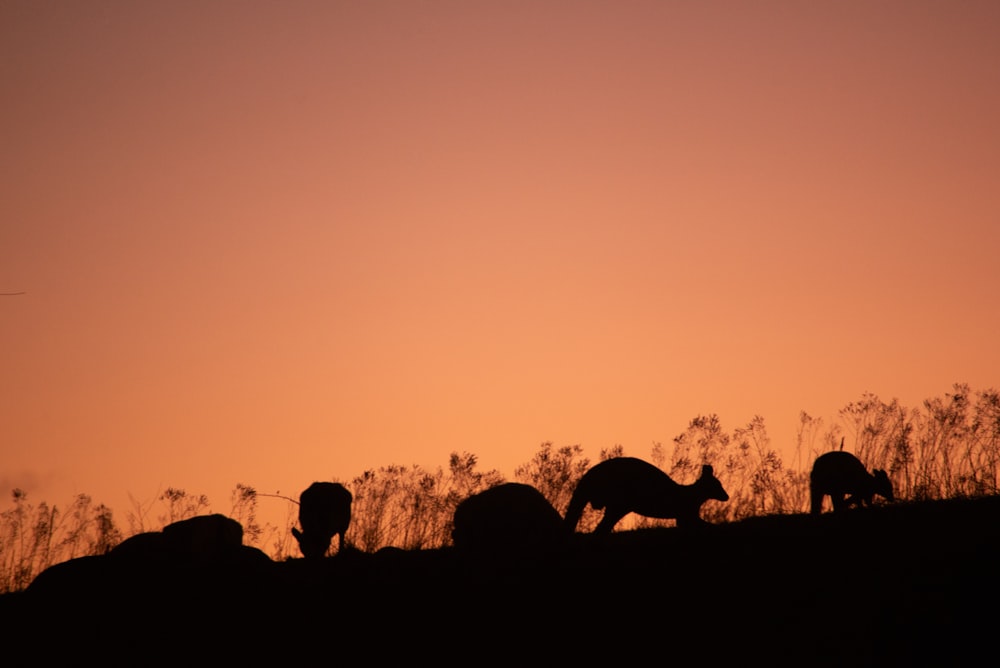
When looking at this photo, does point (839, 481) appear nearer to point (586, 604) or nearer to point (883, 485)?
point (883, 485)

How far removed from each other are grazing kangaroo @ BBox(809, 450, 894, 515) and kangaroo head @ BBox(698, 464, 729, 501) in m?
2.11

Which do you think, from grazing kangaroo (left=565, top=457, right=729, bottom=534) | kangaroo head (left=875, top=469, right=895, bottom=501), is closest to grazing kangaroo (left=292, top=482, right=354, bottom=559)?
grazing kangaroo (left=565, top=457, right=729, bottom=534)

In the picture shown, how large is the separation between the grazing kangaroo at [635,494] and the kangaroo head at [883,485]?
16.3 feet

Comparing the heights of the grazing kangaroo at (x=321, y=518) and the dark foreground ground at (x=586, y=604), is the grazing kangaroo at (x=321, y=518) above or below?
above

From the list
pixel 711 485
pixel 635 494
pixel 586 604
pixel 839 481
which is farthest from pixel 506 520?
pixel 839 481

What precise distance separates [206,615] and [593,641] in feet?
20.4

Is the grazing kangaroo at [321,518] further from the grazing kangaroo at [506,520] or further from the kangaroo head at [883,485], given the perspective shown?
the kangaroo head at [883,485]

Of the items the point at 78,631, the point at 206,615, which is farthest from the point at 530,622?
the point at 78,631

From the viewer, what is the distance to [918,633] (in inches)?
468

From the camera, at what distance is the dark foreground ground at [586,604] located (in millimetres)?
12180

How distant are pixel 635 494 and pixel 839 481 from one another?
191 inches

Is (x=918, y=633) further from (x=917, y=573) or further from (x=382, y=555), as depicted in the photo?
(x=382, y=555)

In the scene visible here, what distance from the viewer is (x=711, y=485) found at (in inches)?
845

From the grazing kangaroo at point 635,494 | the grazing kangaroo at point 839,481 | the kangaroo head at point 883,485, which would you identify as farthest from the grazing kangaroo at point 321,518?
the kangaroo head at point 883,485
